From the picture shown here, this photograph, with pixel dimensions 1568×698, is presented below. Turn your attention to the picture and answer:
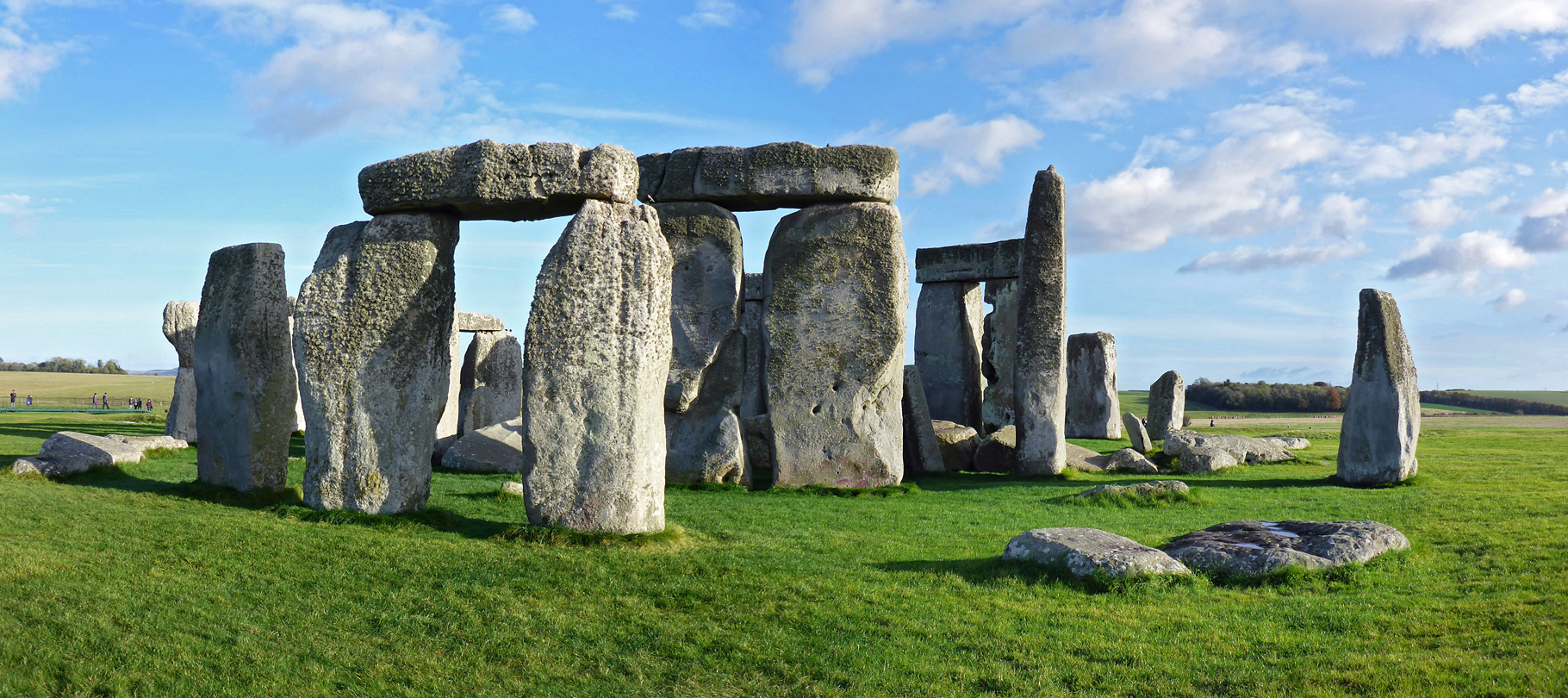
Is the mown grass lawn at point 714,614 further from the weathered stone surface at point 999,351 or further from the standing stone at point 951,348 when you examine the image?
the weathered stone surface at point 999,351

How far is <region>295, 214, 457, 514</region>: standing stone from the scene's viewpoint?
30.3ft

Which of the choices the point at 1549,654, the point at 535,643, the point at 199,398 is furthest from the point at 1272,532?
the point at 199,398

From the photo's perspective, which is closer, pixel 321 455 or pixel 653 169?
pixel 321 455

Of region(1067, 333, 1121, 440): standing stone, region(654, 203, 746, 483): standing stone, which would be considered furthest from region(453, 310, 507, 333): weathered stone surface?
region(1067, 333, 1121, 440): standing stone

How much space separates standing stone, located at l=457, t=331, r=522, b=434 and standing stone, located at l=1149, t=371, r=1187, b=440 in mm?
13051

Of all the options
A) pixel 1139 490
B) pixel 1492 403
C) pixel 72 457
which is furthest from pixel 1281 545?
pixel 1492 403

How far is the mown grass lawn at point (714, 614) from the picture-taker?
5207mm

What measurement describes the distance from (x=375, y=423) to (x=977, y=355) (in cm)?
1278

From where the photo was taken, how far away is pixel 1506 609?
6250mm

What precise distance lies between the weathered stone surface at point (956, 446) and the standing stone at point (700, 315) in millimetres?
3707

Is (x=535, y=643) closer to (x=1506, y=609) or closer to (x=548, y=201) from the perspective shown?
(x=548, y=201)

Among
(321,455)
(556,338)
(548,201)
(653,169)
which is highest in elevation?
(653,169)

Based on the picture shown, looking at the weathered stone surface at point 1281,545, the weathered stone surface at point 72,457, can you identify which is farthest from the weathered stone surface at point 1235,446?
the weathered stone surface at point 72,457

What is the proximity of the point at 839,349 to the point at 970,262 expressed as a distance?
24.7 feet
